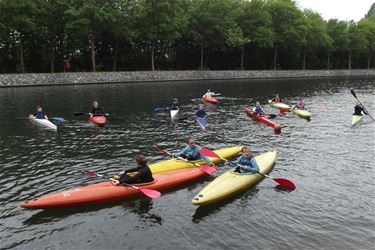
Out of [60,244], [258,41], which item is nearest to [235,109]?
[60,244]

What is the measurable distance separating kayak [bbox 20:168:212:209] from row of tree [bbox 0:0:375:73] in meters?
52.7

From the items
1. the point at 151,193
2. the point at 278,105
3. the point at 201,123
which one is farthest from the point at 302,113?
the point at 151,193

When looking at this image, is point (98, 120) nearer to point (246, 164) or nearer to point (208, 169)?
point (208, 169)

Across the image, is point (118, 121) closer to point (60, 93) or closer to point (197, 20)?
point (60, 93)

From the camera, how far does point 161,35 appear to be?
7331 cm

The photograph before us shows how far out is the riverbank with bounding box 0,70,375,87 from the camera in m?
59.2

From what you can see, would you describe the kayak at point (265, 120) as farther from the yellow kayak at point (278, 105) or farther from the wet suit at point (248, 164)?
the wet suit at point (248, 164)

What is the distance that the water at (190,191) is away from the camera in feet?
41.0

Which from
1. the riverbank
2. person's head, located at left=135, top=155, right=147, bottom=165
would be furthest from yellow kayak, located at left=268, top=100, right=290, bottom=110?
the riverbank

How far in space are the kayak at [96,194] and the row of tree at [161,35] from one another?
52.7 meters

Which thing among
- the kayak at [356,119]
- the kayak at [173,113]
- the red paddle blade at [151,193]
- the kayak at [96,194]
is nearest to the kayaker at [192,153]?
the kayak at [96,194]

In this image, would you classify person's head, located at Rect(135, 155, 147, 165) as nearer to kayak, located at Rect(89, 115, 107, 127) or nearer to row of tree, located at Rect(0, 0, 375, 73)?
kayak, located at Rect(89, 115, 107, 127)

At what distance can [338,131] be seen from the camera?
94.0 feet

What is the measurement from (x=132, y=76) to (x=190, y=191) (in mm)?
54819
